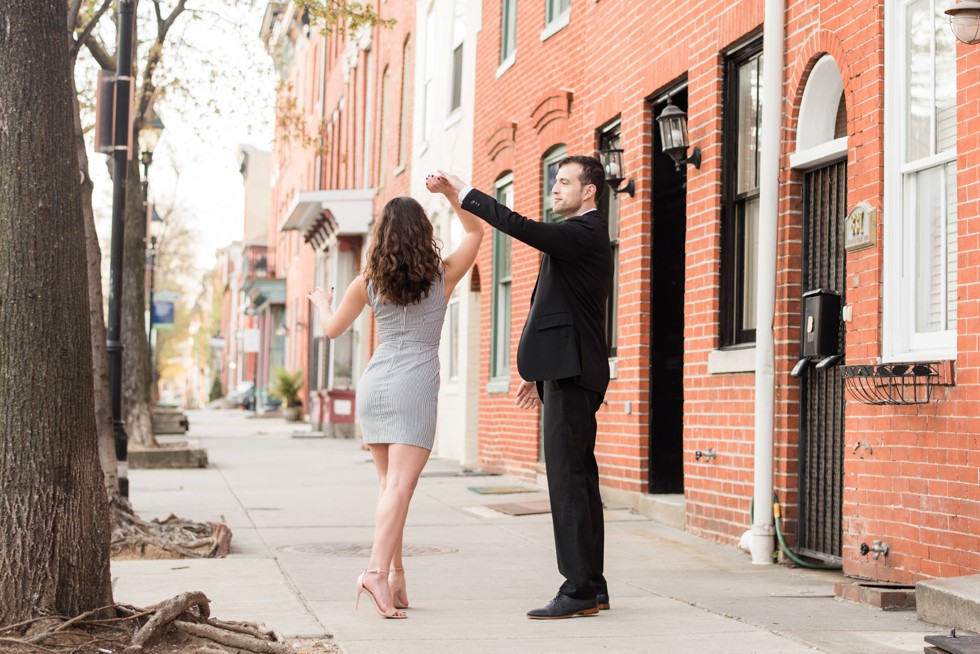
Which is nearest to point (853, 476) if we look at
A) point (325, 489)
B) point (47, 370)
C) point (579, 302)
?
point (579, 302)

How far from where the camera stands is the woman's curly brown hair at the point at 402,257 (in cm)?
608

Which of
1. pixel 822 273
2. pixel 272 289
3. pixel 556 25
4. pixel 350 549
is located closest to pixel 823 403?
pixel 822 273

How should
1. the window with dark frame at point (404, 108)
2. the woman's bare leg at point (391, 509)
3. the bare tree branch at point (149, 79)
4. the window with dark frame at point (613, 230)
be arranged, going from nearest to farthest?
the woman's bare leg at point (391, 509) → the window with dark frame at point (613, 230) → the bare tree branch at point (149, 79) → the window with dark frame at point (404, 108)

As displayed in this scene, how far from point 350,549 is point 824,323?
11.4 ft

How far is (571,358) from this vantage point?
19.9 feet

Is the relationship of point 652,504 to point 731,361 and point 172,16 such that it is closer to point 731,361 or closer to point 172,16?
point 731,361

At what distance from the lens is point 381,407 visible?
20.1ft

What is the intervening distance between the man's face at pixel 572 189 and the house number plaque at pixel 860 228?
5.79 feet

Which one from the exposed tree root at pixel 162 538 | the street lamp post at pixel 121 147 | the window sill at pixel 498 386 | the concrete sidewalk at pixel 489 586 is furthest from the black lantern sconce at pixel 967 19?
the window sill at pixel 498 386

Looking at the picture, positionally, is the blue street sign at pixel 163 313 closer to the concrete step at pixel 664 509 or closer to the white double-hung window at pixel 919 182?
the concrete step at pixel 664 509

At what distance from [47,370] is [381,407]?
5.33 feet

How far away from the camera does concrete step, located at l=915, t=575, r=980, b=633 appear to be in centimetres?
541

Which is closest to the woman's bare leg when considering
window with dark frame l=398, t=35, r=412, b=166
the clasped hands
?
the clasped hands

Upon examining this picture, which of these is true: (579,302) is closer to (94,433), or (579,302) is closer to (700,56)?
(94,433)
